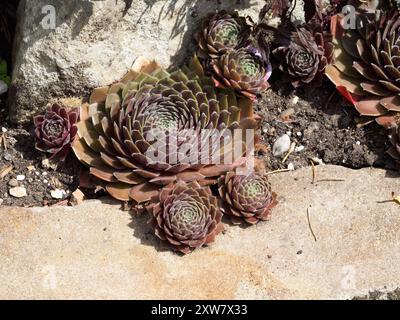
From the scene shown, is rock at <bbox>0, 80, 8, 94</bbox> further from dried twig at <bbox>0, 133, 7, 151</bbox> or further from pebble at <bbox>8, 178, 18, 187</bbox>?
pebble at <bbox>8, 178, 18, 187</bbox>

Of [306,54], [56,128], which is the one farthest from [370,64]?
[56,128]

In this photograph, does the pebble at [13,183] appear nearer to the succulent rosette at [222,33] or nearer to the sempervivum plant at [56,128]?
the sempervivum plant at [56,128]

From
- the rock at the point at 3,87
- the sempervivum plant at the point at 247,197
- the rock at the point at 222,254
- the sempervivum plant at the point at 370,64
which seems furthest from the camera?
the rock at the point at 3,87

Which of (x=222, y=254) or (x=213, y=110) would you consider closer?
(x=222, y=254)

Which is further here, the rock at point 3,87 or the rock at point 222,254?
the rock at point 3,87

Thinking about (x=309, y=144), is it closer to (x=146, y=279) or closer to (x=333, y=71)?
(x=333, y=71)

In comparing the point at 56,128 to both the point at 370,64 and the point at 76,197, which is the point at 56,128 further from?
the point at 370,64

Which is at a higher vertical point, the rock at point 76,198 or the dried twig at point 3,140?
the dried twig at point 3,140

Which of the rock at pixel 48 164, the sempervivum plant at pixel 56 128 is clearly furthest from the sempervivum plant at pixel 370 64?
the rock at pixel 48 164
